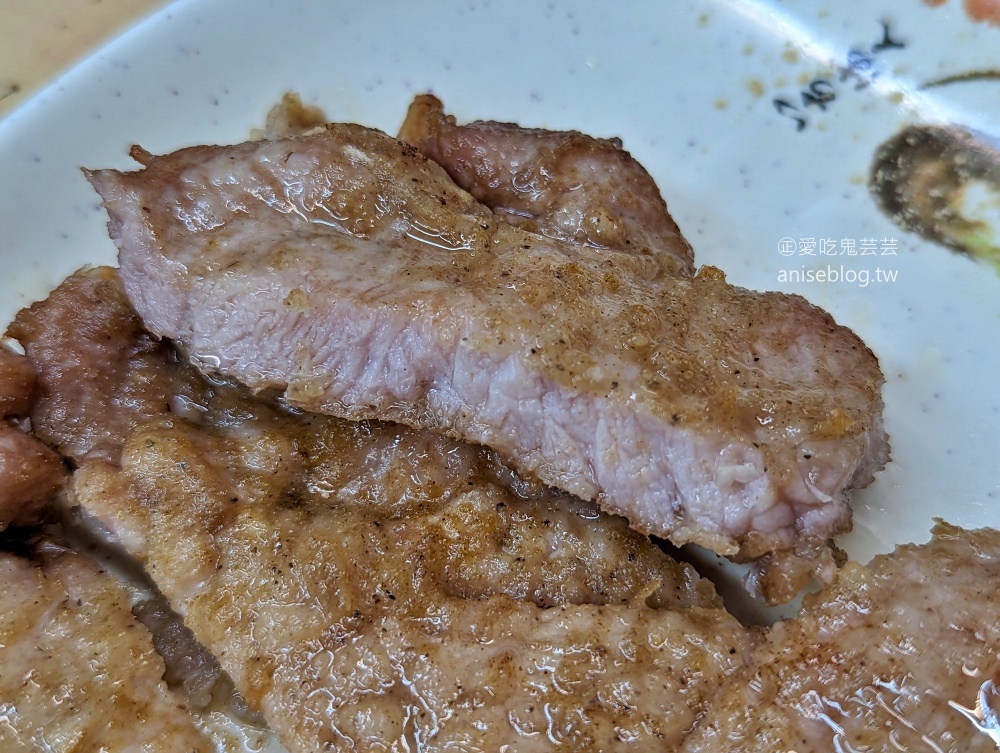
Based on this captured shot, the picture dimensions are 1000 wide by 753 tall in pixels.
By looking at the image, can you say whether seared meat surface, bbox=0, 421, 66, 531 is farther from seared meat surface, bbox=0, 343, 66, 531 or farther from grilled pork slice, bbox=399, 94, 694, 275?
grilled pork slice, bbox=399, 94, 694, 275

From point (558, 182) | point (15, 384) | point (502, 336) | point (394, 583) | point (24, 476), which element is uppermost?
point (558, 182)

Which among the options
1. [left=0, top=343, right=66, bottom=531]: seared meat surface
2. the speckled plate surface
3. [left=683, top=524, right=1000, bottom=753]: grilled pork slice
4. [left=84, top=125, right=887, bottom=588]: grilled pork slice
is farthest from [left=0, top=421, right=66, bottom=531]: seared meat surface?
[left=683, top=524, right=1000, bottom=753]: grilled pork slice

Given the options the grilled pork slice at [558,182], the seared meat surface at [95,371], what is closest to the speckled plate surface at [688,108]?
the grilled pork slice at [558,182]

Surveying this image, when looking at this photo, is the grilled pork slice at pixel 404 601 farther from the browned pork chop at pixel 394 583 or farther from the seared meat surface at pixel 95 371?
the seared meat surface at pixel 95 371

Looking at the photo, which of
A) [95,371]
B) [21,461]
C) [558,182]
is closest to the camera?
[21,461]

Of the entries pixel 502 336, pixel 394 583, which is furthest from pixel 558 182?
pixel 394 583

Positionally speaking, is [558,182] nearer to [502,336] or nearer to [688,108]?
[502,336]
